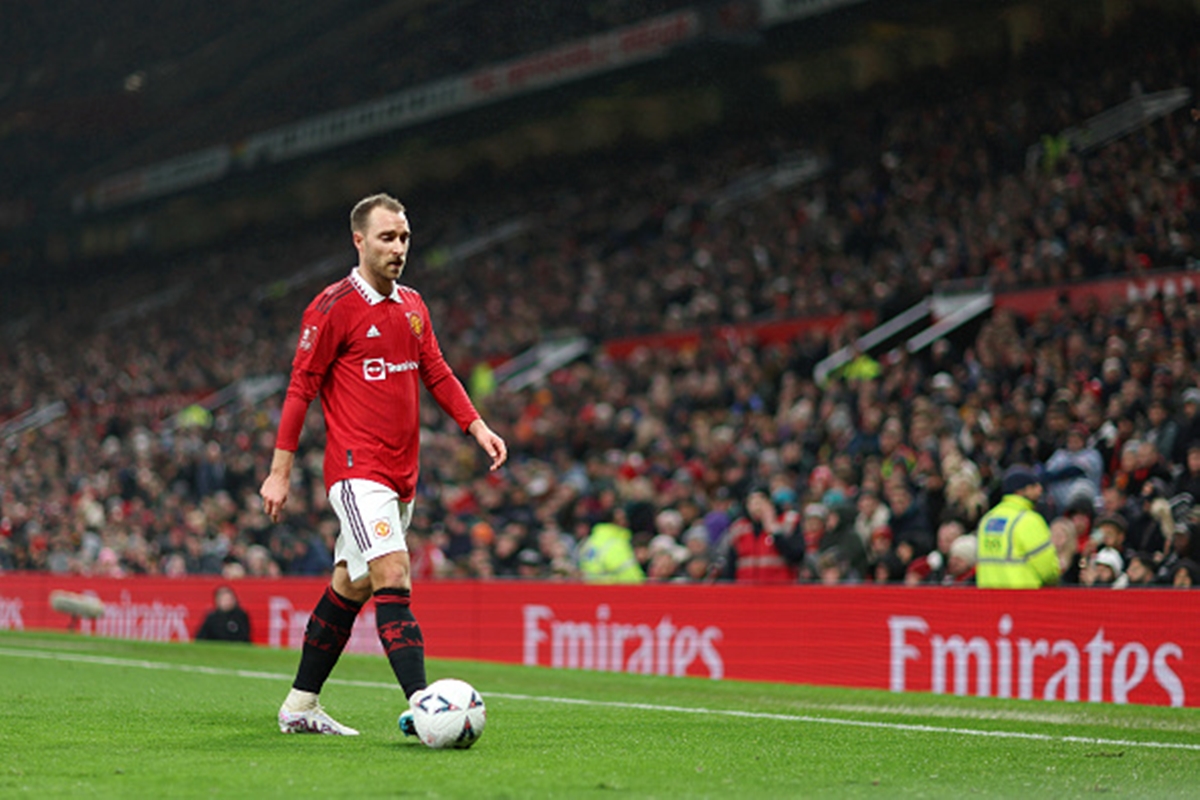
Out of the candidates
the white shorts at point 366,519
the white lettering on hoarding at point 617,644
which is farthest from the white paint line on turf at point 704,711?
the white lettering on hoarding at point 617,644

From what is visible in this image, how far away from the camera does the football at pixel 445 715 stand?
5984mm

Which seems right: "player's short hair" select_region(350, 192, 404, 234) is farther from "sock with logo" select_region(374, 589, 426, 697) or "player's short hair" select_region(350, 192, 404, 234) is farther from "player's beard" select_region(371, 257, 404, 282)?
"sock with logo" select_region(374, 589, 426, 697)

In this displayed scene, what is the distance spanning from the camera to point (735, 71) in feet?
96.9

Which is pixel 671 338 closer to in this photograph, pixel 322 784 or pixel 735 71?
pixel 735 71

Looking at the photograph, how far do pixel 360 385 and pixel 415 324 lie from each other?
0.39 meters

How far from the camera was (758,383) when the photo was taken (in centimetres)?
2059

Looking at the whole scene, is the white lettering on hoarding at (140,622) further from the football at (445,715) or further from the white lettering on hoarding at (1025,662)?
the football at (445,715)

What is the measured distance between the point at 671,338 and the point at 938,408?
8744mm

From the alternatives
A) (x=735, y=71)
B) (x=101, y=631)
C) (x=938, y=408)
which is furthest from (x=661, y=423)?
(x=735, y=71)

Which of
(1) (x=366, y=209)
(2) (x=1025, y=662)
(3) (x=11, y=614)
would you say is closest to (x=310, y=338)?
(1) (x=366, y=209)

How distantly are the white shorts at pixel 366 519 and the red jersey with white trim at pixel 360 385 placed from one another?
0.05 meters

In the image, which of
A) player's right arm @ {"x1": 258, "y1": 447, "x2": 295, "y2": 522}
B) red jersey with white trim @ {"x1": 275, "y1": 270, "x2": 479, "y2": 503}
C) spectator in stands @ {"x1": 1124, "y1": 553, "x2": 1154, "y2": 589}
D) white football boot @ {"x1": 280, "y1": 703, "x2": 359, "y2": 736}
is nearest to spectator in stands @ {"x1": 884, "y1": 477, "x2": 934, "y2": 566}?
spectator in stands @ {"x1": 1124, "y1": 553, "x2": 1154, "y2": 589}

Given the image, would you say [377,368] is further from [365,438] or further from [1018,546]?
[1018,546]

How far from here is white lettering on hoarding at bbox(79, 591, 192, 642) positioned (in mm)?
20422
